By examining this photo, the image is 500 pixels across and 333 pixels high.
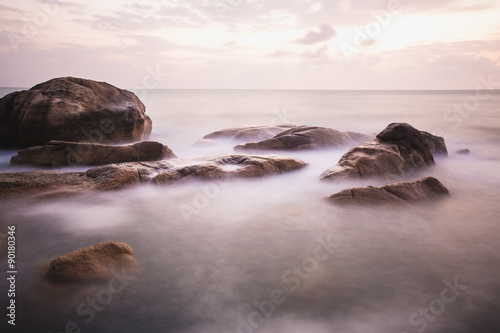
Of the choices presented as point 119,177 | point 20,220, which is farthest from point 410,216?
point 20,220

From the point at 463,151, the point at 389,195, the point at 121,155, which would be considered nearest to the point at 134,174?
the point at 121,155

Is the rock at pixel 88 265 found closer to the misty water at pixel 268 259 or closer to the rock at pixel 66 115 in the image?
the misty water at pixel 268 259

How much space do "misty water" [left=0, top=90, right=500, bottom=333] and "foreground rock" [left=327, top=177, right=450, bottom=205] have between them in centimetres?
24

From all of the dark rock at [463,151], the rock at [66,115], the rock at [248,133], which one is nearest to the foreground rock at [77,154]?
the rock at [66,115]

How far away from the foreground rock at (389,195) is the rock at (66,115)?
8891mm

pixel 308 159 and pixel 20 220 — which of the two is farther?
pixel 308 159

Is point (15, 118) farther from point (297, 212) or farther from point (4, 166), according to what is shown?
point (297, 212)

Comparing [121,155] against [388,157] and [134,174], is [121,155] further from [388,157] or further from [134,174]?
[388,157]

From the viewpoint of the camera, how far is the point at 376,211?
6.02m

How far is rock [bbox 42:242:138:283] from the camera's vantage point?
12.2 feet

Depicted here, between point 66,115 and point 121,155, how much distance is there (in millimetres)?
3765

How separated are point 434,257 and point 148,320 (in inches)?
151

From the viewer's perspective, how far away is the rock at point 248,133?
14320 millimetres

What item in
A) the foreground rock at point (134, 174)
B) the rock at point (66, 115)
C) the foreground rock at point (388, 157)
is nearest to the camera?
the foreground rock at point (134, 174)
